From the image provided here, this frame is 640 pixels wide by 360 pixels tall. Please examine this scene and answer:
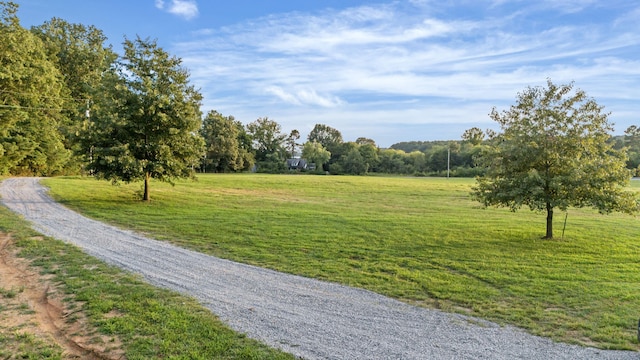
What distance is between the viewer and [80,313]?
19.9 feet

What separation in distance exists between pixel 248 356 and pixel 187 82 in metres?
18.1

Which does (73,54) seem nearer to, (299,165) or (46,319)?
(46,319)

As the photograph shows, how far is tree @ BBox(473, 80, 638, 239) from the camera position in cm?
1213

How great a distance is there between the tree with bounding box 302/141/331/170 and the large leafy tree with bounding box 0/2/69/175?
59311mm

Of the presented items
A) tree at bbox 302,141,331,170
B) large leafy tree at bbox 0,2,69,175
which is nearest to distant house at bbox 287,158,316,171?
tree at bbox 302,141,331,170

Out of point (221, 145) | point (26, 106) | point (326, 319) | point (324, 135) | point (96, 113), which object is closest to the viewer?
point (326, 319)

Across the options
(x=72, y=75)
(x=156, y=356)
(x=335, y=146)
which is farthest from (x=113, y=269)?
(x=335, y=146)

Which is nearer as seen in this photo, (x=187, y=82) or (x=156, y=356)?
(x=156, y=356)

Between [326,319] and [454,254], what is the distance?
6365 mm

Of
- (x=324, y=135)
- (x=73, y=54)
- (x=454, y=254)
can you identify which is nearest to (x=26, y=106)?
(x=73, y=54)

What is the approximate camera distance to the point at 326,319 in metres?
6.04

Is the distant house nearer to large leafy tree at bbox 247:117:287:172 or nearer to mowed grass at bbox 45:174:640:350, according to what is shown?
large leafy tree at bbox 247:117:287:172

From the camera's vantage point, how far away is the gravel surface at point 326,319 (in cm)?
505

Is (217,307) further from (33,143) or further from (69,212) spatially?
(33,143)
